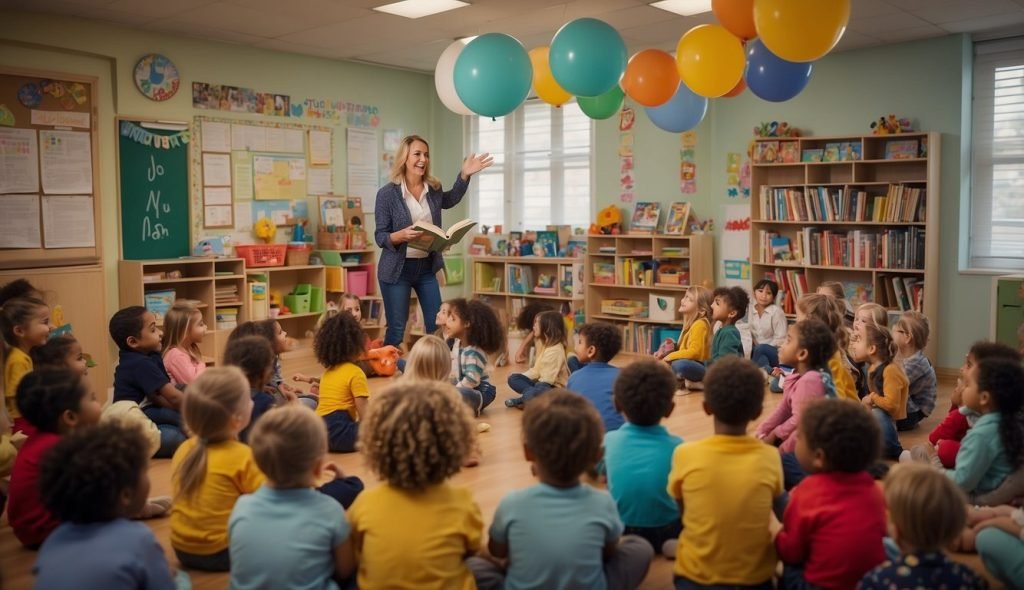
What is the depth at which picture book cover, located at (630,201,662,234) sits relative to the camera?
7.56 meters

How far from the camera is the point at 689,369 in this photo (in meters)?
5.64

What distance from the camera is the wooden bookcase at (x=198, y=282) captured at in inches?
248

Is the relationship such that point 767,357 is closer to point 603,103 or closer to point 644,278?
point 644,278

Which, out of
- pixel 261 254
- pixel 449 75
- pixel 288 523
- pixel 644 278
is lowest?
pixel 288 523

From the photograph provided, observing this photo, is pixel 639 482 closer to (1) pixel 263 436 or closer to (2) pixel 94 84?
(1) pixel 263 436

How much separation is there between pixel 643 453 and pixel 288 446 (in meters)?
1.12

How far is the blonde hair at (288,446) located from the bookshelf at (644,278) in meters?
5.29

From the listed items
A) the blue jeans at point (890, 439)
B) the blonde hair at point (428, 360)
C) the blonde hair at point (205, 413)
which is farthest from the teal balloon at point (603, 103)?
the blonde hair at point (205, 413)

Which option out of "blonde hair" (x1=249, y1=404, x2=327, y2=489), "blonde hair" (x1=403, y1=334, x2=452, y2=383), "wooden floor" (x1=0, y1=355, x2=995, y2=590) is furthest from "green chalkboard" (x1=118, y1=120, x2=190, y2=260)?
"blonde hair" (x1=249, y1=404, x2=327, y2=489)

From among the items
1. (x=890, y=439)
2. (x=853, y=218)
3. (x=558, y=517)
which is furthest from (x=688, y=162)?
(x=558, y=517)

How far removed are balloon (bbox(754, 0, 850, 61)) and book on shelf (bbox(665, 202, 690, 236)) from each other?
3.36 m

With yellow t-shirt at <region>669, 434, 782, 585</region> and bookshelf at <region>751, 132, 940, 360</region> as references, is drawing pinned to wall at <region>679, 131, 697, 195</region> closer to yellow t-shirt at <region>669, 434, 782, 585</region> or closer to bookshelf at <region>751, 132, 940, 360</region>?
bookshelf at <region>751, 132, 940, 360</region>

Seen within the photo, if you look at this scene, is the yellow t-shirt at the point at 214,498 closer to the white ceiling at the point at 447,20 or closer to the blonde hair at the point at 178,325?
the blonde hair at the point at 178,325

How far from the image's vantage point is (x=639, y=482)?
9.33 ft
